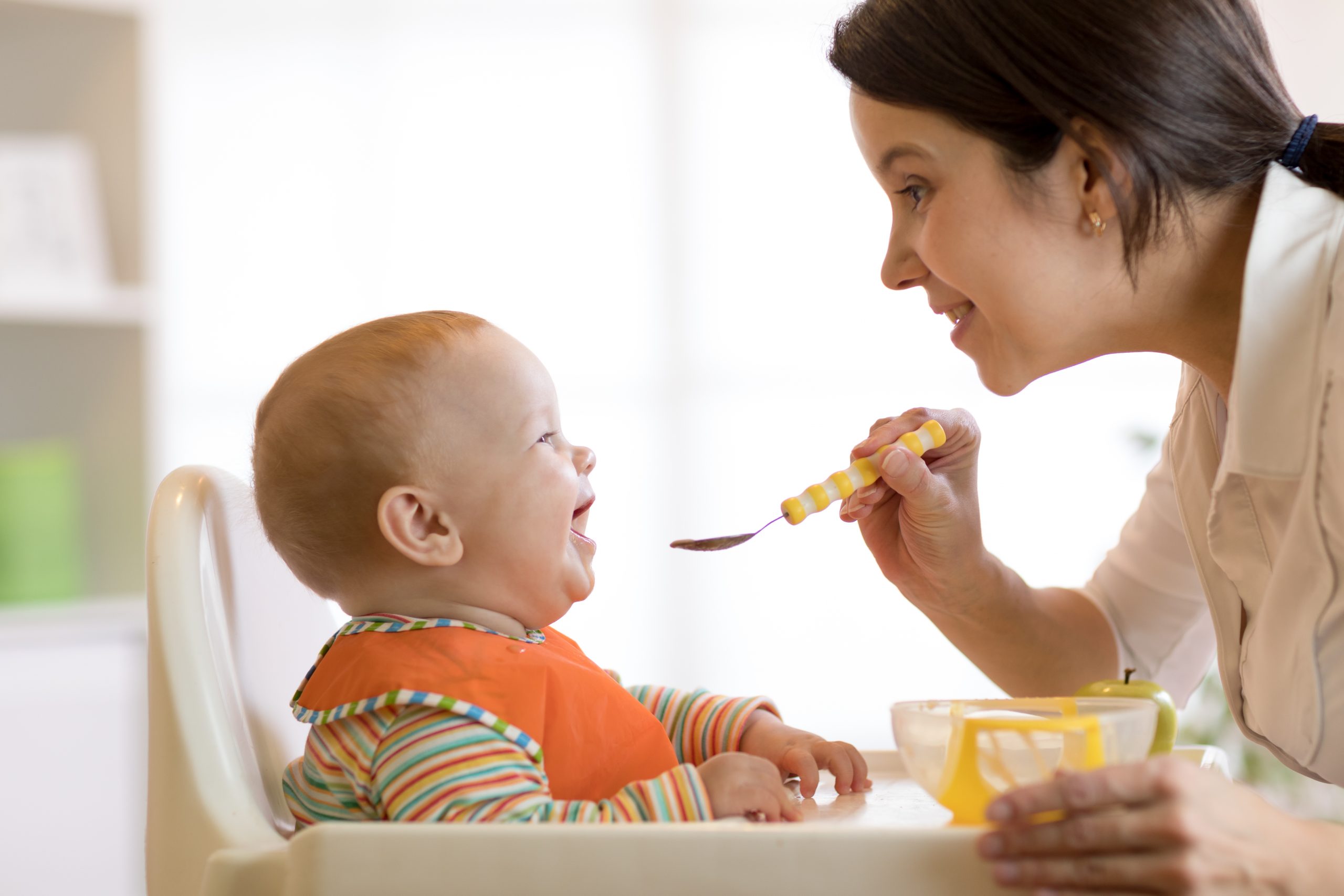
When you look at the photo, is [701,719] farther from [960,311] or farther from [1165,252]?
[1165,252]

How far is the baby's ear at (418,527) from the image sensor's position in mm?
875

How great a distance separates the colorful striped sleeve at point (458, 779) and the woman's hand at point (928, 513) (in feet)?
1.35

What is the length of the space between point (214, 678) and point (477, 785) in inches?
8.4

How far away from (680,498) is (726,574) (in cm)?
21

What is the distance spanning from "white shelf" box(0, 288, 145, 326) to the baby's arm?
145cm

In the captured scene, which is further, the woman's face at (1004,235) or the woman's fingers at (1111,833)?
the woman's face at (1004,235)

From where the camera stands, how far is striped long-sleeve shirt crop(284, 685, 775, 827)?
718 millimetres

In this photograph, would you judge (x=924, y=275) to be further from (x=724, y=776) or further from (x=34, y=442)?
(x=34, y=442)

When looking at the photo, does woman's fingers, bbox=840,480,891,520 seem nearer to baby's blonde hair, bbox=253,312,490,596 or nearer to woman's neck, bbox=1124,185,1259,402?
woman's neck, bbox=1124,185,1259,402

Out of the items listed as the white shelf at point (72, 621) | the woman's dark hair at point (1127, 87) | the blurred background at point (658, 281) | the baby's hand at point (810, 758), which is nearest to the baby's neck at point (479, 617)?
the baby's hand at point (810, 758)

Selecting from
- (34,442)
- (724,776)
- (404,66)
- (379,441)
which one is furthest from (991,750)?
(404,66)

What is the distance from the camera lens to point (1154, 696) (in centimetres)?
88

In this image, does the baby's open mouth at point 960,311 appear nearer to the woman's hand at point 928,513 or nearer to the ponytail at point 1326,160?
the woman's hand at point 928,513

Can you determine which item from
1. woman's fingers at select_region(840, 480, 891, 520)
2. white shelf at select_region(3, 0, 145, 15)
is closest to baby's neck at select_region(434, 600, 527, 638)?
woman's fingers at select_region(840, 480, 891, 520)
